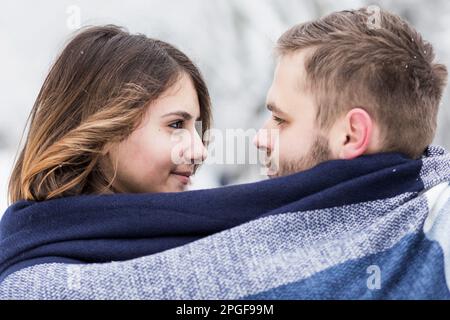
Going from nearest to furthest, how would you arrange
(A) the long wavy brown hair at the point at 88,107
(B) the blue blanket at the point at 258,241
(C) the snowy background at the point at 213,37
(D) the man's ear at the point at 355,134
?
(B) the blue blanket at the point at 258,241 → (D) the man's ear at the point at 355,134 → (A) the long wavy brown hair at the point at 88,107 → (C) the snowy background at the point at 213,37

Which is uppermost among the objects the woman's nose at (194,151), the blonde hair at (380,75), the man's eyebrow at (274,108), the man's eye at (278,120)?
the blonde hair at (380,75)

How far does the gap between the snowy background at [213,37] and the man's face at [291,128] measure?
19.3 inches

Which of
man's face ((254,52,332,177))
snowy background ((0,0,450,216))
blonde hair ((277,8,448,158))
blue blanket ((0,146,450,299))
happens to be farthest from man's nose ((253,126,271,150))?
snowy background ((0,0,450,216))

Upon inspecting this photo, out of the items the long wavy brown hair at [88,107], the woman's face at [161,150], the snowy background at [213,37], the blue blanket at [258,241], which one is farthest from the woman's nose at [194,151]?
the snowy background at [213,37]

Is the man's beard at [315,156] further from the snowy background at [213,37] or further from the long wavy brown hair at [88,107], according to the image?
the snowy background at [213,37]

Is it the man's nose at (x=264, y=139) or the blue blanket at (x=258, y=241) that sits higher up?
the man's nose at (x=264, y=139)

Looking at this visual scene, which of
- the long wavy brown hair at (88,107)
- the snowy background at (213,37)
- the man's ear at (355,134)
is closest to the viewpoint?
the man's ear at (355,134)

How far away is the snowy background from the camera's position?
2229 mm

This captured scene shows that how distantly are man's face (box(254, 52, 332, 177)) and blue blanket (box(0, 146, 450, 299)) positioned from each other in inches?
6.5

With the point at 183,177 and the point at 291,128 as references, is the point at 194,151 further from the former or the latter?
the point at 291,128

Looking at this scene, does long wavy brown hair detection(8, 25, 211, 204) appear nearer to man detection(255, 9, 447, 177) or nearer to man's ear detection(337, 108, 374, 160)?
man detection(255, 9, 447, 177)

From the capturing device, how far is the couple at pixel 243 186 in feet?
4.33

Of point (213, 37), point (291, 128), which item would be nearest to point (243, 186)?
point (291, 128)

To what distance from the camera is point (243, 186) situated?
4.70ft
